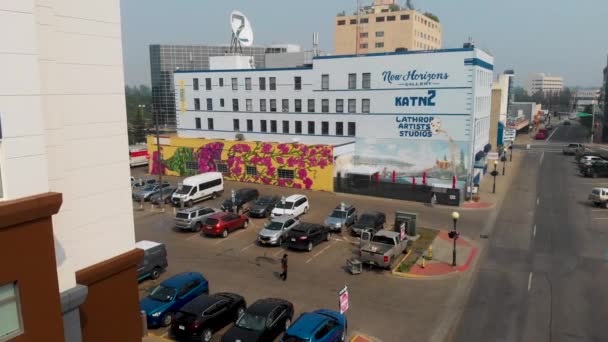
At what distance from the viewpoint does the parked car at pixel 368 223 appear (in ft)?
96.6

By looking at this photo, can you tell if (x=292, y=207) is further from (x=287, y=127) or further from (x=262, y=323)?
(x=287, y=127)

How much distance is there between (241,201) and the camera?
37281 millimetres

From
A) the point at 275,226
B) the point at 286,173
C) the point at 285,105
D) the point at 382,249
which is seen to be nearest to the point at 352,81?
the point at 285,105

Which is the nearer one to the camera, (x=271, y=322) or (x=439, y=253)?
(x=271, y=322)

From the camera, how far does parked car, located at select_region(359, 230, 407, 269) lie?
76.6 feet

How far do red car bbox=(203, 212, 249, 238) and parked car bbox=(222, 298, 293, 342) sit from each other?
1266cm

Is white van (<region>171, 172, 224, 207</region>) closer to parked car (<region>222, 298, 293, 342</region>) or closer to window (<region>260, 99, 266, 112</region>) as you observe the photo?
window (<region>260, 99, 266, 112</region>)

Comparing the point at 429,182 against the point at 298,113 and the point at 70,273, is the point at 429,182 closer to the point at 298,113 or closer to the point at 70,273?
the point at 298,113

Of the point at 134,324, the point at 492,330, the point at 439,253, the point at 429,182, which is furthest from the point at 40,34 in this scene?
the point at 429,182

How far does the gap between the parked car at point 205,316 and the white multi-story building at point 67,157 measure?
18.3ft

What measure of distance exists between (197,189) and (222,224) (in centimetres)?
1011

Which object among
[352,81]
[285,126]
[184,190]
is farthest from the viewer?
[285,126]

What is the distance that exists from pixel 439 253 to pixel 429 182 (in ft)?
57.0

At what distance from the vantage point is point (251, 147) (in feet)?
155
